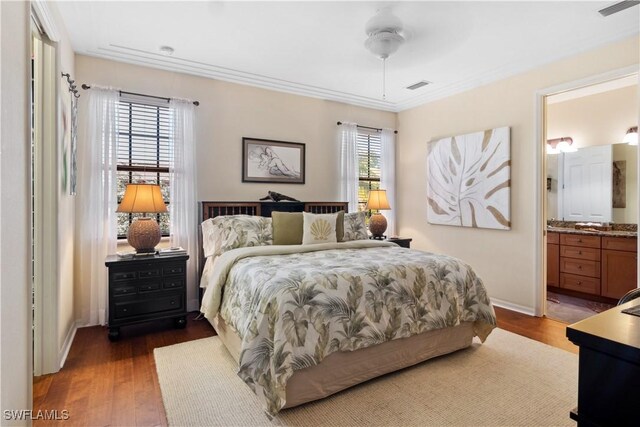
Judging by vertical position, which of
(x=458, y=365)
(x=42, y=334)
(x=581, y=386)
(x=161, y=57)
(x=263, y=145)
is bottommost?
(x=458, y=365)

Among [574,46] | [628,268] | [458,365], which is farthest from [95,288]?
[628,268]

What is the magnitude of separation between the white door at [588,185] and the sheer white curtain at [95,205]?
19.2 feet

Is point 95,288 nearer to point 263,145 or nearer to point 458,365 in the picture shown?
point 263,145

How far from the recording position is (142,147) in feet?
12.0

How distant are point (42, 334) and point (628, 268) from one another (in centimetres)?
568

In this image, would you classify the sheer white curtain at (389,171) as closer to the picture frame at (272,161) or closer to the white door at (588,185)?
the picture frame at (272,161)

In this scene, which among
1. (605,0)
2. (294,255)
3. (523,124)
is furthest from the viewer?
(523,124)

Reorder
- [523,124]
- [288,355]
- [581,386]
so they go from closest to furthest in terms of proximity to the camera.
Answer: [581,386] < [288,355] < [523,124]

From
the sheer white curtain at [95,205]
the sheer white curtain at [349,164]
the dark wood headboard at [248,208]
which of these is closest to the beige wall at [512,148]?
the sheer white curtain at [349,164]

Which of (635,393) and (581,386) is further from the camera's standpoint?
(581,386)

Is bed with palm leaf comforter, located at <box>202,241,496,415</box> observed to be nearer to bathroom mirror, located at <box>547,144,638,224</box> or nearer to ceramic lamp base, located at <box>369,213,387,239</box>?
ceramic lamp base, located at <box>369,213,387,239</box>

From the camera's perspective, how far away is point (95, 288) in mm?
3373

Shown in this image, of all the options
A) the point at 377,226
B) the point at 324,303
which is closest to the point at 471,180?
the point at 377,226

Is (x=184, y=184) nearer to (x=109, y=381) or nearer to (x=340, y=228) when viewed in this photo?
(x=340, y=228)
